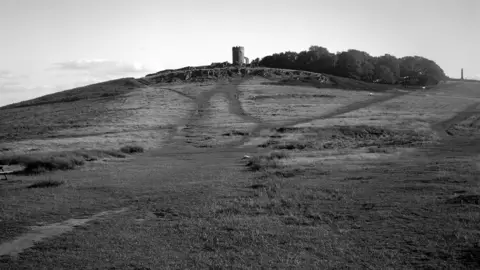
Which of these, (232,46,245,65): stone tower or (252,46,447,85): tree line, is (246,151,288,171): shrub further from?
(232,46,245,65): stone tower

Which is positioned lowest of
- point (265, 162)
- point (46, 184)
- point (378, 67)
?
point (265, 162)

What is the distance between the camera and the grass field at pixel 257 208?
1168 centimetres

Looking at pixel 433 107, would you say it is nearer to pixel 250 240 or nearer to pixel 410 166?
pixel 410 166

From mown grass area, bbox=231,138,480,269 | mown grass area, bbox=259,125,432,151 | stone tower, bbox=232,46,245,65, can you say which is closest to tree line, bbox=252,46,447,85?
stone tower, bbox=232,46,245,65

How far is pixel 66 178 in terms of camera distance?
24.6m

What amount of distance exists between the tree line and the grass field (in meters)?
80.2

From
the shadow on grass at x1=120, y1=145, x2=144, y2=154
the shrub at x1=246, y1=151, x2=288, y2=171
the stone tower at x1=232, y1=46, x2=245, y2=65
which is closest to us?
the shrub at x1=246, y1=151, x2=288, y2=171

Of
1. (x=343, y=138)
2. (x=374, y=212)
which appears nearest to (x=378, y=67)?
(x=343, y=138)

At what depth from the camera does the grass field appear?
11680 mm

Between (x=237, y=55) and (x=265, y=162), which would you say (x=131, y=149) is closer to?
(x=265, y=162)

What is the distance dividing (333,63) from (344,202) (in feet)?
385

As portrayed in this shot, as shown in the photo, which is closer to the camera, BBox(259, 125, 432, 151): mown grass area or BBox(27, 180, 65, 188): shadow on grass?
BBox(27, 180, 65, 188): shadow on grass

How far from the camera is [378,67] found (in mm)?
121625

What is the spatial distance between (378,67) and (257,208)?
370 feet
